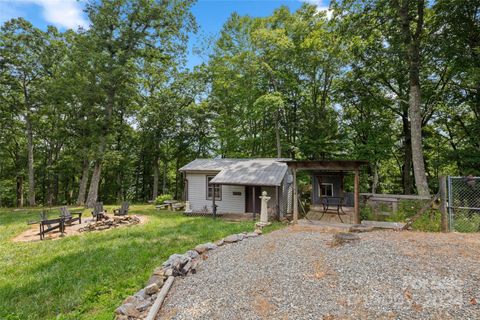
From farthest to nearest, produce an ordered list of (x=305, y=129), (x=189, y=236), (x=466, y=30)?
(x=305, y=129), (x=466, y=30), (x=189, y=236)

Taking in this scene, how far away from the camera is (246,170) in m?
13.2

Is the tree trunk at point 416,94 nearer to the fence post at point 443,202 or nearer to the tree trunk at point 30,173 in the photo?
the fence post at point 443,202

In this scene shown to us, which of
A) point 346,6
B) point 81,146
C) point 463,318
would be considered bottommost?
point 463,318

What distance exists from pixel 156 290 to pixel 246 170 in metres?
9.32

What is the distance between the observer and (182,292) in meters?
4.13

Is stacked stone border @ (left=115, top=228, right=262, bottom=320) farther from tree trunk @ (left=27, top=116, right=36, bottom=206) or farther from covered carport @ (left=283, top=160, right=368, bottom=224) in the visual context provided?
tree trunk @ (left=27, top=116, right=36, bottom=206)

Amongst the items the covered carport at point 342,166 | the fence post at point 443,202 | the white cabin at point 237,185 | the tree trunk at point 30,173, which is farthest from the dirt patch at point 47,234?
the tree trunk at point 30,173

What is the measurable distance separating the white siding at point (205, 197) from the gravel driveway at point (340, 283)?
7659 millimetres

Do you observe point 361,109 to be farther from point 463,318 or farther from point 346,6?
point 463,318

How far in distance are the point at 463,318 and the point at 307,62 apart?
17.5 m

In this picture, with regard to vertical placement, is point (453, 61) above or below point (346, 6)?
below

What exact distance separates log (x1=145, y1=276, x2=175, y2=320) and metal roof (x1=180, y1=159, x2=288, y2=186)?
7.29 metres

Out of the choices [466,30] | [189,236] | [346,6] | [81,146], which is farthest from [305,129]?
[81,146]

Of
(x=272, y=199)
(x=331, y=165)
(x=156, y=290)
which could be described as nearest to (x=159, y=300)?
(x=156, y=290)
